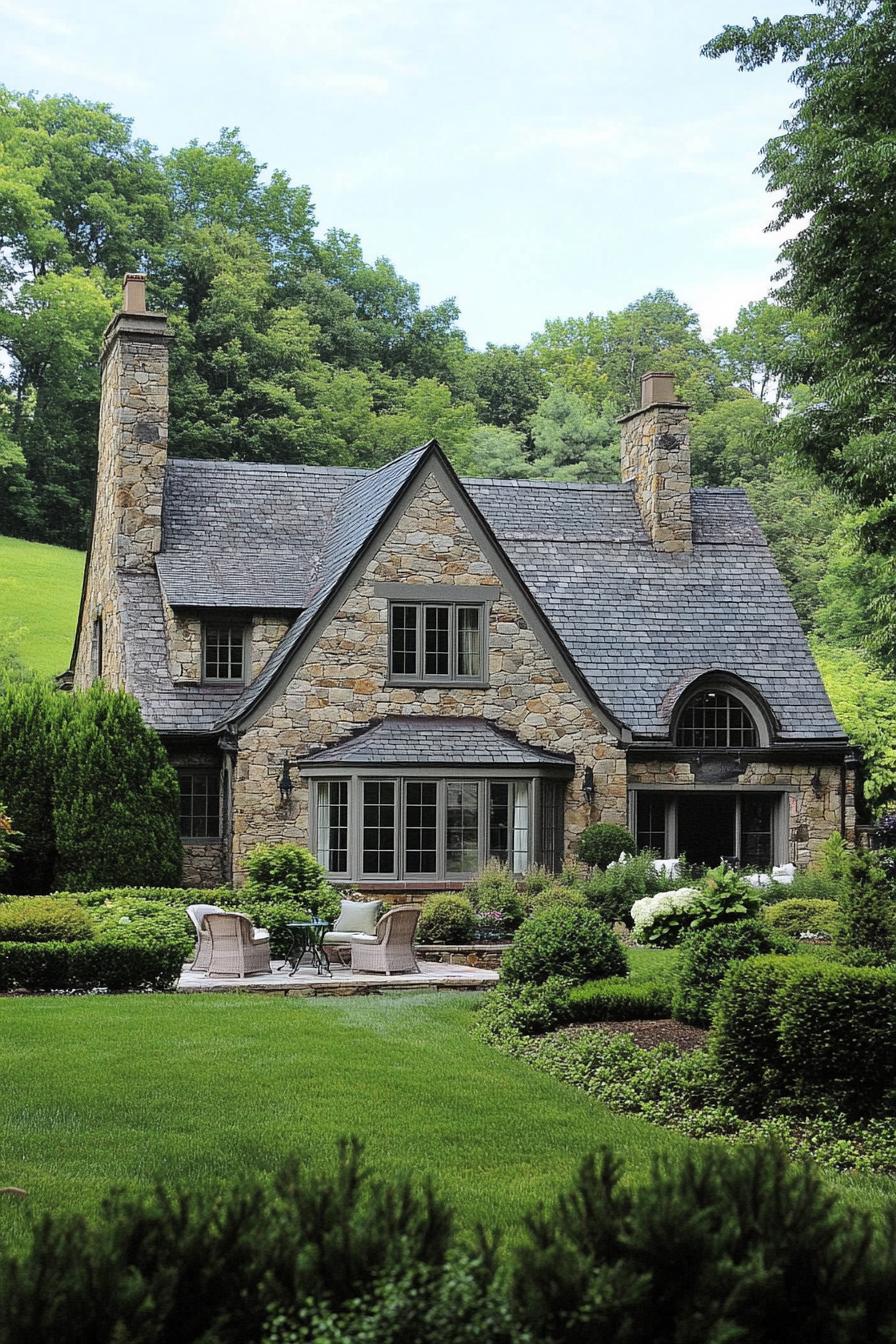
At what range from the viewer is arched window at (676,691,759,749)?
25.6 m

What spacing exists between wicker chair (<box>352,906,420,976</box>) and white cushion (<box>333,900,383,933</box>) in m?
1.21

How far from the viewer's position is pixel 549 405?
4722cm

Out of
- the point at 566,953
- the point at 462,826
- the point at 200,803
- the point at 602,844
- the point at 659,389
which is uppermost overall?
the point at 659,389

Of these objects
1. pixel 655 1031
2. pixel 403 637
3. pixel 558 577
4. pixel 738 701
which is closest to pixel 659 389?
pixel 558 577

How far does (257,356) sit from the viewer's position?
50.6m

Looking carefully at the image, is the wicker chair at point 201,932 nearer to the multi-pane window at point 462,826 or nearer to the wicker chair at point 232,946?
the wicker chair at point 232,946

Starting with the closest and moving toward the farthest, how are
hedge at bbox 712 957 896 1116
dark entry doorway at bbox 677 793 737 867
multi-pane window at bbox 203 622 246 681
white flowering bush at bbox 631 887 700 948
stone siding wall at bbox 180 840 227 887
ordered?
hedge at bbox 712 957 896 1116
white flowering bush at bbox 631 887 700 948
stone siding wall at bbox 180 840 227 887
multi-pane window at bbox 203 622 246 681
dark entry doorway at bbox 677 793 737 867

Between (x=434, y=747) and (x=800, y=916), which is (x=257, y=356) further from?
(x=800, y=916)

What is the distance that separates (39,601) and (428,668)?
25.4 m

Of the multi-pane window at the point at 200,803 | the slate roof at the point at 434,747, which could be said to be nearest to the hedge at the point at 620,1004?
the slate roof at the point at 434,747

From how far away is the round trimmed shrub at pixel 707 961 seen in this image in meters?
12.1

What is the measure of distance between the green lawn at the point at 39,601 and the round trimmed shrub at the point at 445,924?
22.6 meters

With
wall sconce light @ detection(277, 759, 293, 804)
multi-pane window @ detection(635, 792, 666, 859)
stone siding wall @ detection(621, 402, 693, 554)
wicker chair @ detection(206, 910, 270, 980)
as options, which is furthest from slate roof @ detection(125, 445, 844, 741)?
wicker chair @ detection(206, 910, 270, 980)

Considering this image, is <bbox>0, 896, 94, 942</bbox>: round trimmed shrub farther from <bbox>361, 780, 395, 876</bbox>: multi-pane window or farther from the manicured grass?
<bbox>361, 780, 395, 876</bbox>: multi-pane window
